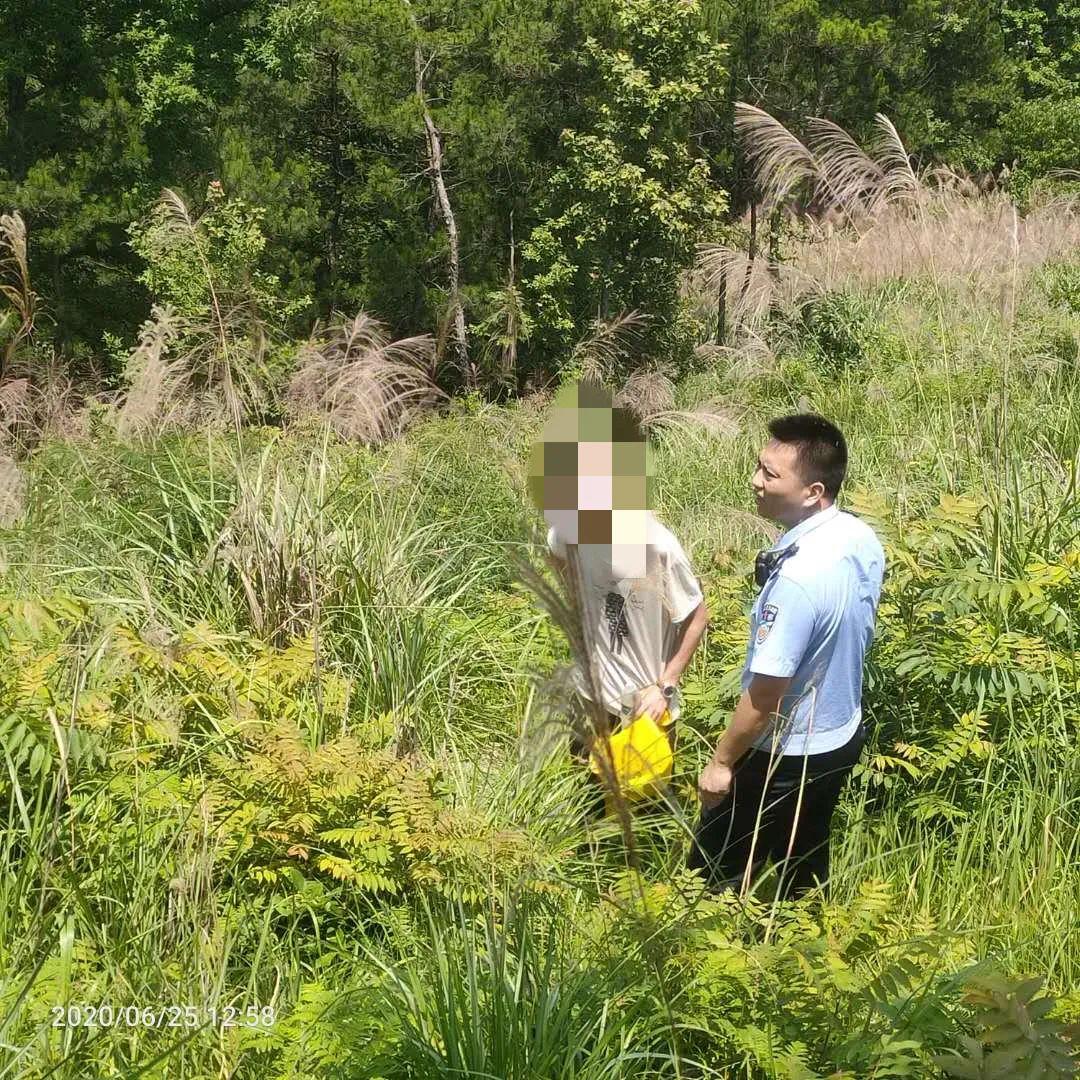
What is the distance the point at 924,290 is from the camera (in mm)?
8609

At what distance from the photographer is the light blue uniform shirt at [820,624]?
2.63 m

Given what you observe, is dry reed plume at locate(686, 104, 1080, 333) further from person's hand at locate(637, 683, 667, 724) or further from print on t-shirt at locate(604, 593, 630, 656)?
person's hand at locate(637, 683, 667, 724)

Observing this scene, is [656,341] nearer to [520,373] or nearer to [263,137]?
[520,373]

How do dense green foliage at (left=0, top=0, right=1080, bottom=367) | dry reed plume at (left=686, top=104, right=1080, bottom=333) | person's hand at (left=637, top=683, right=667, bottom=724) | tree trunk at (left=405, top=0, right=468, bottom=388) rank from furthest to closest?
1. tree trunk at (left=405, top=0, right=468, bottom=388)
2. dense green foliage at (left=0, top=0, right=1080, bottom=367)
3. dry reed plume at (left=686, top=104, right=1080, bottom=333)
4. person's hand at (left=637, top=683, right=667, bottom=724)

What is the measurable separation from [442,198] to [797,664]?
14.0 m

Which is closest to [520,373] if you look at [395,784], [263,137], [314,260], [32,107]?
[314,260]

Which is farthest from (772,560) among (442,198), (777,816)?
(442,198)

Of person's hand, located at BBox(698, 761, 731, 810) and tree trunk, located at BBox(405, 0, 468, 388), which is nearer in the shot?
person's hand, located at BBox(698, 761, 731, 810)

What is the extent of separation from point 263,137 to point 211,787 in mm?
15880

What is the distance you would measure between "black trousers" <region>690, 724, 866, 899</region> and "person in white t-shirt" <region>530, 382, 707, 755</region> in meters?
0.32

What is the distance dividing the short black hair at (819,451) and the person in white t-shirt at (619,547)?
406mm

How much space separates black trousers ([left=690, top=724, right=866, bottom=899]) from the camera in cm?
280

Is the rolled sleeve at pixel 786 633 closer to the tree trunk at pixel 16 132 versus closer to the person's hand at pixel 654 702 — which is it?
the person's hand at pixel 654 702

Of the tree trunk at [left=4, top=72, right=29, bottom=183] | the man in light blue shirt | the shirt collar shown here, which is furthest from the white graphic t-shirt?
the tree trunk at [left=4, top=72, right=29, bottom=183]
